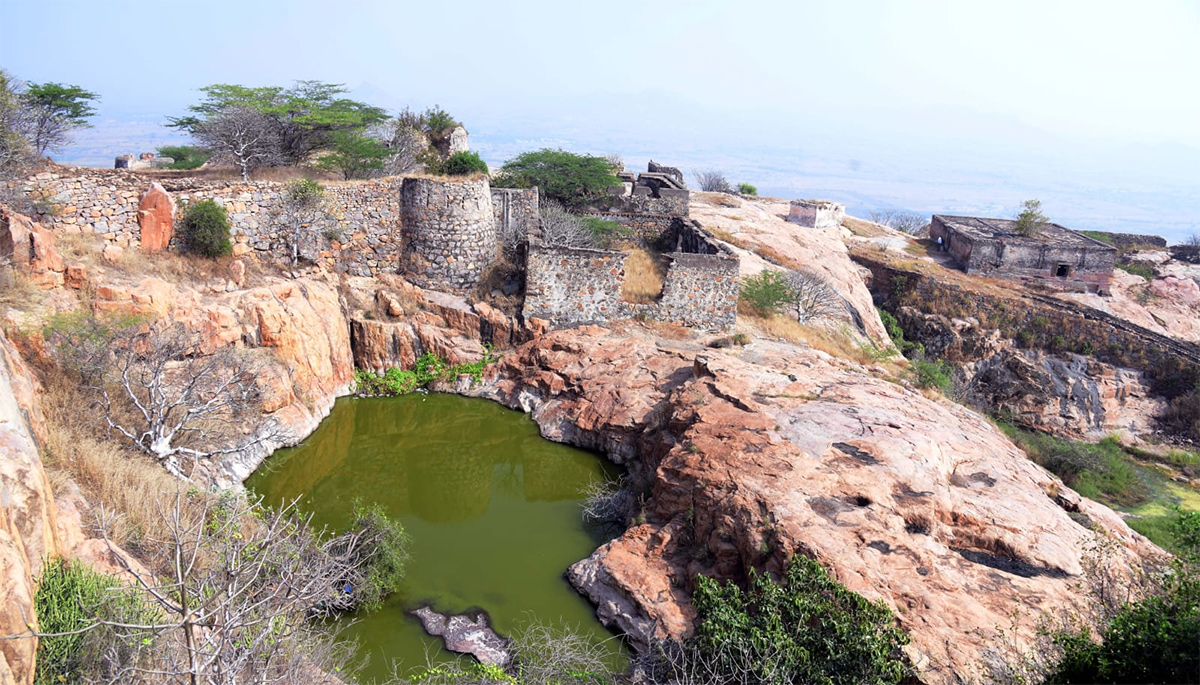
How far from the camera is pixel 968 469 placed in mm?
10312

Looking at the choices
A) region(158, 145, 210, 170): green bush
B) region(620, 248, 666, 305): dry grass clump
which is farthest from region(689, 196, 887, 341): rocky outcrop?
region(158, 145, 210, 170): green bush

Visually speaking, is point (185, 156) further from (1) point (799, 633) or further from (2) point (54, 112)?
(1) point (799, 633)

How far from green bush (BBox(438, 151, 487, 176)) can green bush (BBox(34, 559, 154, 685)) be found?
1254 centimetres

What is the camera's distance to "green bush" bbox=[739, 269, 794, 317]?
58.5 ft

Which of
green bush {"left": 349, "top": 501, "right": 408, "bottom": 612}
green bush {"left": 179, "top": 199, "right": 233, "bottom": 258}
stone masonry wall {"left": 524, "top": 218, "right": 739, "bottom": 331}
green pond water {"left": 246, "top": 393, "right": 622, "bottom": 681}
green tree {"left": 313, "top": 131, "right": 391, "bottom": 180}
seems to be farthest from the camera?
green tree {"left": 313, "top": 131, "right": 391, "bottom": 180}

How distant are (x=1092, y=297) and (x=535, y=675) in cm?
2604

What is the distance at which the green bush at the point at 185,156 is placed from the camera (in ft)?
67.8

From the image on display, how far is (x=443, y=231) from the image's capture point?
16531 millimetres

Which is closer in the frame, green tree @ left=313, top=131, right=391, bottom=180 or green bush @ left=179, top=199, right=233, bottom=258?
green bush @ left=179, top=199, right=233, bottom=258

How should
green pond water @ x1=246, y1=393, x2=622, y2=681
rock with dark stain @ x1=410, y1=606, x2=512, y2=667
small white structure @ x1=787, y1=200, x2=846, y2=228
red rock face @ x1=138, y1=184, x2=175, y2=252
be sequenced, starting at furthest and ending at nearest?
small white structure @ x1=787, y1=200, x2=846, y2=228 < red rock face @ x1=138, y1=184, x2=175, y2=252 < green pond water @ x1=246, y1=393, x2=622, y2=681 < rock with dark stain @ x1=410, y1=606, x2=512, y2=667

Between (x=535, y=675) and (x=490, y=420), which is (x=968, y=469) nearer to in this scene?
(x=535, y=675)

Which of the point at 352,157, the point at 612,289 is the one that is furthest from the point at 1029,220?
the point at 352,157

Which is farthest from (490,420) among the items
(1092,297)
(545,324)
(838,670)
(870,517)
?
(1092,297)

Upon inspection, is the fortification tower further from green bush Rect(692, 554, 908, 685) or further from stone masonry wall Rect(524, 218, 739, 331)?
green bush Rect(692, 554, 908, 685)
